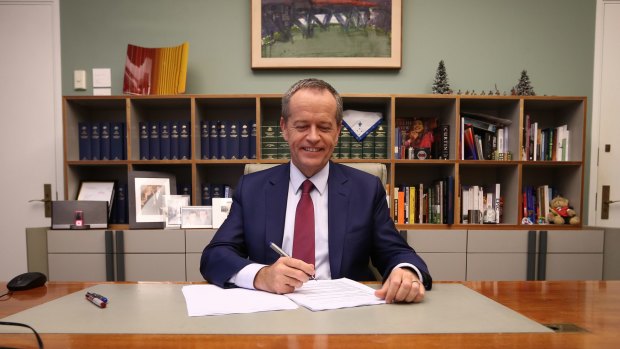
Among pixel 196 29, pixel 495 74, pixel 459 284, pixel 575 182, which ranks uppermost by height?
pixel 196 29

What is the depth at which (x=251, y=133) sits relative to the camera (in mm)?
2514

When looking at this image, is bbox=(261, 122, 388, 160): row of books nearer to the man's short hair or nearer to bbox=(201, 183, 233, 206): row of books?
bbox=(201, 183, 233, 206): row of books

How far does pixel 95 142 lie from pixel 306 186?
1955 millimetres

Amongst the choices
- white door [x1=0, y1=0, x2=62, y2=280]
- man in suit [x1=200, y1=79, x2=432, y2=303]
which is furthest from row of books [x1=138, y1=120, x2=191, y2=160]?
man in suit [x1=200, y1=79, x2=432, y2=303]

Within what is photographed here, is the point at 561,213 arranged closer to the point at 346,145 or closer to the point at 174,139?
the point at 346,145

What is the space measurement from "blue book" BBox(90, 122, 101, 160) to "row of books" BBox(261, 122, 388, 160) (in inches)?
46.1

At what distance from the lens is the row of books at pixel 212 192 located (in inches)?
102

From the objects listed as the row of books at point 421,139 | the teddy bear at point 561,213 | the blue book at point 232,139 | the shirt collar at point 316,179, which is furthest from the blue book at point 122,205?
the teddy bear at point 561,213

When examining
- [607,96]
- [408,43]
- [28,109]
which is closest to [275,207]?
[408,43]

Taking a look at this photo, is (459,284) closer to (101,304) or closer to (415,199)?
(101,304)

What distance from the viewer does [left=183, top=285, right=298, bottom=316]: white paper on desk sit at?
0.76 meters

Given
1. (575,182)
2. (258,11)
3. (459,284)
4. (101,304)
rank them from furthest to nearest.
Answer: (258,11) < (575,182) < (459,284) < (101,304)

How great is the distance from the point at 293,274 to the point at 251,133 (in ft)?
5.79

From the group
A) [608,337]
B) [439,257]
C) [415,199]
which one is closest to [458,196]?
[415,199]
